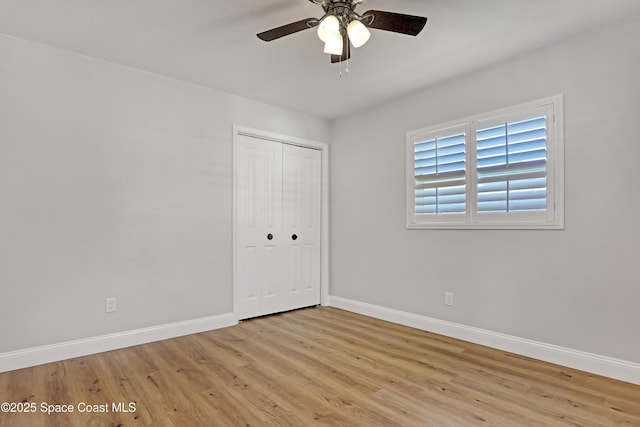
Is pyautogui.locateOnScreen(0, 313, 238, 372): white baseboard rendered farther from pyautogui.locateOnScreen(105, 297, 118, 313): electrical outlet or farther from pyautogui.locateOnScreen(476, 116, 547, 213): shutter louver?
pyautogui.locateOnScreen(476, 116, 547, 213): shutter louver

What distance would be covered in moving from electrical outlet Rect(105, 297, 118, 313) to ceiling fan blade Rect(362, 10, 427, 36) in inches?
117

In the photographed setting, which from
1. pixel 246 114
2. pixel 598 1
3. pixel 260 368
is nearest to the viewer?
pixel 598 1

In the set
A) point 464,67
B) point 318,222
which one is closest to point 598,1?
point 464,67

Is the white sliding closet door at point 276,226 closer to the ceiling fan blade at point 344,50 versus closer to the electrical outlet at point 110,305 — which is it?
the electrical outlet at point 110,305

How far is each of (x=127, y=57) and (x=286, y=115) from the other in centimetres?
182

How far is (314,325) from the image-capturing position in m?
3.76

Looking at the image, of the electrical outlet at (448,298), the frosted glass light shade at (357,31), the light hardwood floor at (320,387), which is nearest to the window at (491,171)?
the electrical outlet at (448,298)

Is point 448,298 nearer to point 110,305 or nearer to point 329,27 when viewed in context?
point 329,27

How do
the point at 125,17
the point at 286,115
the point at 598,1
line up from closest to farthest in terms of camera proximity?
1. the point at 598,1
2. the point at 125,17
3. the point at 286,115

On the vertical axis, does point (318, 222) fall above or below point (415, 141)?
below

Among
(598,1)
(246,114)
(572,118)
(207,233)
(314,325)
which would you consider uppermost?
(598,1)

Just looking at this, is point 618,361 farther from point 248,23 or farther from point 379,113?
point 248,23

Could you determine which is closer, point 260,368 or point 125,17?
point 125,17

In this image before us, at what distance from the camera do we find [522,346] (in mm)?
2863
